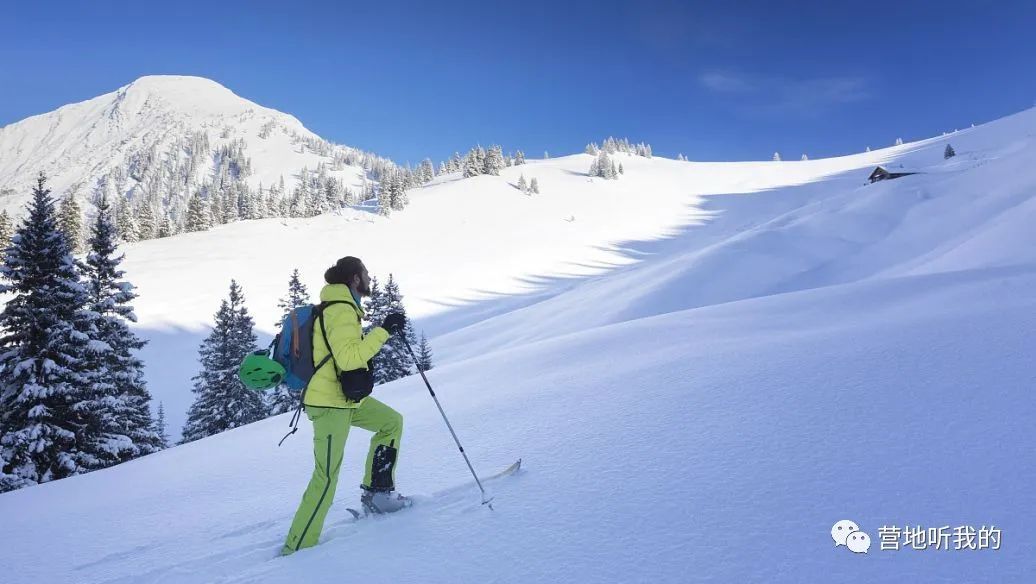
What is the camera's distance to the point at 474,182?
9106 cm

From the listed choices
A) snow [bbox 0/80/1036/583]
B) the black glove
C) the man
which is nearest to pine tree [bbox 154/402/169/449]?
snow [bbox 0/80/1036/583]

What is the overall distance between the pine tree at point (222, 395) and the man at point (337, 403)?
78.0 feet

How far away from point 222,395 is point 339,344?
25.4 metres

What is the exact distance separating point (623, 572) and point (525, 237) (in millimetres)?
64412

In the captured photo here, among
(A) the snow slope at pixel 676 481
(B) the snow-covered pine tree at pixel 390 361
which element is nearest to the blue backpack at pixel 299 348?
(A) the snow slope at pixel 676 481

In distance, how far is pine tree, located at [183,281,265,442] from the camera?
960 inches

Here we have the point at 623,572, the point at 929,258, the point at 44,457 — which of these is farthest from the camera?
the point at 929,258

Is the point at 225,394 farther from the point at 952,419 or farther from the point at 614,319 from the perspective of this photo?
the point at 952,419

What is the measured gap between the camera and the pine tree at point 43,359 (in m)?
12.8

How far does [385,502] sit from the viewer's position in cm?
381

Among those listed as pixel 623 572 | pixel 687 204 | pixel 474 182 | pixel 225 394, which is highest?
pixel 474 182

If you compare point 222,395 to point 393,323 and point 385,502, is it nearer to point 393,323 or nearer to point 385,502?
point 385,502

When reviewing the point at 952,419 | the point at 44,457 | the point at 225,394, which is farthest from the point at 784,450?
the point at 225,394

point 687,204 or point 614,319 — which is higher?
point 687,204
